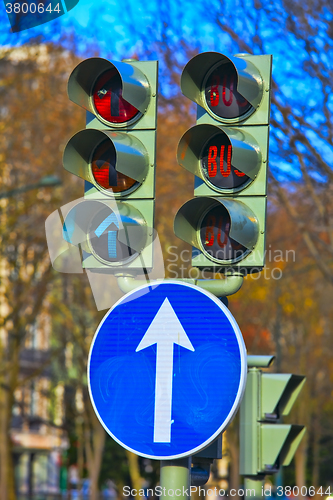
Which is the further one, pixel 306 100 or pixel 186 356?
pixel 306 100

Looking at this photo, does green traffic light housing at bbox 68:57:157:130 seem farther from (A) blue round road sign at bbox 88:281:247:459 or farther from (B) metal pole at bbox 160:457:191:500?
(B) metal pole at bbox 160:457:191:500

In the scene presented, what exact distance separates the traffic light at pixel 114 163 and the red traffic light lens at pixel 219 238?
9.5 inches

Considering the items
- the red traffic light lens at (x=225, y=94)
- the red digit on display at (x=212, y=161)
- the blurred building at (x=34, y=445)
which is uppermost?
the red traffic light lens at (x=225, y=94)

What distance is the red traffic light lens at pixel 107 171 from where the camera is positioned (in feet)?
11.1

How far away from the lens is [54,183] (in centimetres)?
1580

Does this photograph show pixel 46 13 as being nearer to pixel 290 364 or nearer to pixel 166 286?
pixel 166 286

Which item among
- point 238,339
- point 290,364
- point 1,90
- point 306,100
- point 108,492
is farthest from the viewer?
point 108,492

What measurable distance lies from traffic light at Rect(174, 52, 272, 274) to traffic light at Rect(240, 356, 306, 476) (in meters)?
2.91

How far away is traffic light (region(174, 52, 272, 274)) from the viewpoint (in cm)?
319

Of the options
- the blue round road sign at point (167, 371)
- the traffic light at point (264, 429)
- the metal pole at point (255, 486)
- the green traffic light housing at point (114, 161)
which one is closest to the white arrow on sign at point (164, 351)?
the blue round road sign at point (167, 371)

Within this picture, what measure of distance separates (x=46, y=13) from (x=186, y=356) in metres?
3.82

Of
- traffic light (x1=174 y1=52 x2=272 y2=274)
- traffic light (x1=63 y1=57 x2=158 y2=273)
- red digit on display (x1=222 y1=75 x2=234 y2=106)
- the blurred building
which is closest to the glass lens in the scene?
traffic light (x1=63 y1=57 x2=158 y2=273)

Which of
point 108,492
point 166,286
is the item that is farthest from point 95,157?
point 108,492

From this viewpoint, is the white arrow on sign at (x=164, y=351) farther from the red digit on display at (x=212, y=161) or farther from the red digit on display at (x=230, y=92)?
the red digit on display at (x=230, y=92)
